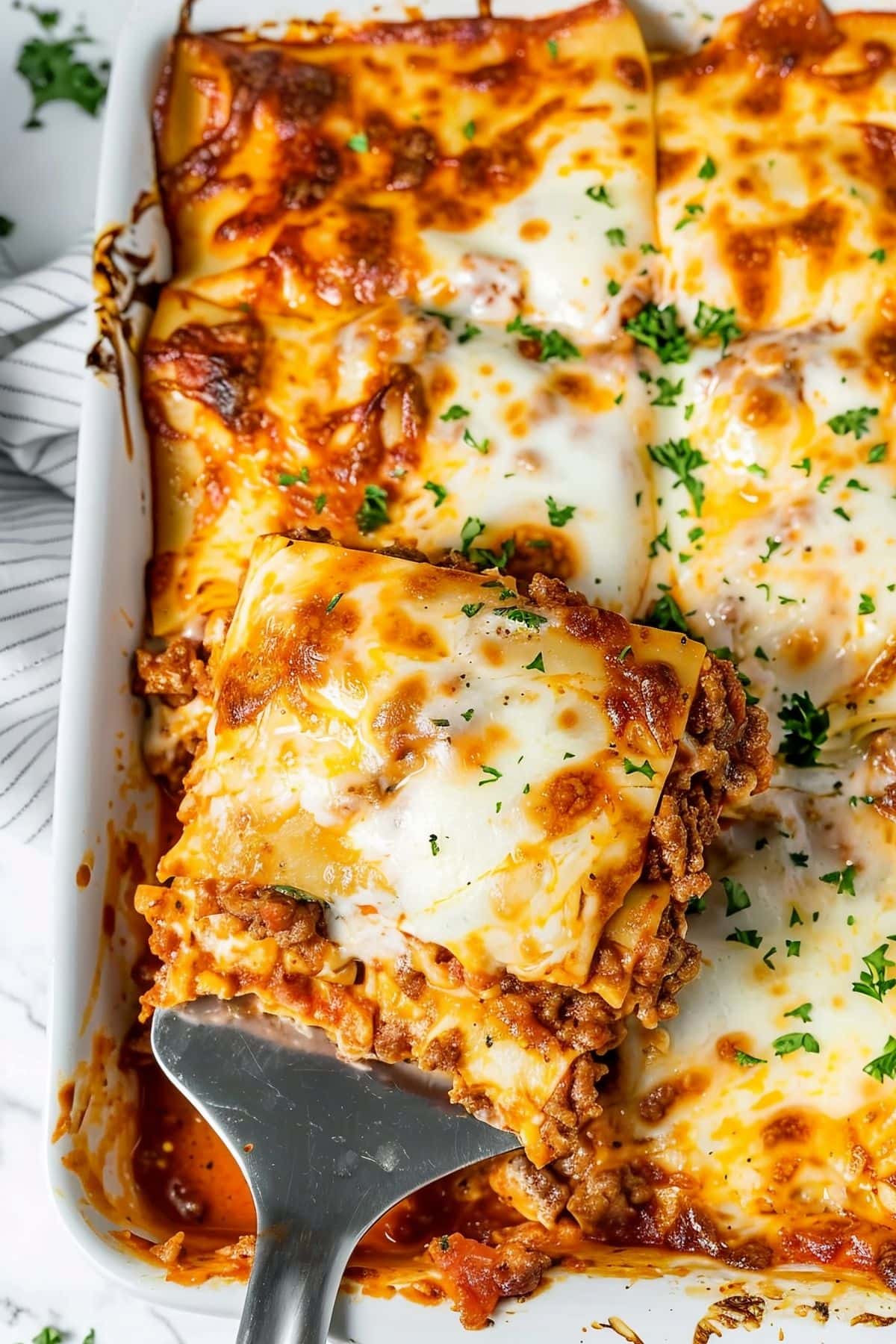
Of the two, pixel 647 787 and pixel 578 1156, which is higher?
pixel 647 787

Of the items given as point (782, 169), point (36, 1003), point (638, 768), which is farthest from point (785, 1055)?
point (782, 169)

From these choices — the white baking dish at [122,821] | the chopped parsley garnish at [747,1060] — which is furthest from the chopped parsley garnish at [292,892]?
the chopped parsley garnish at [747,1060]

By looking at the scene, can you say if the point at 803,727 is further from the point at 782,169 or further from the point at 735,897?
the point at 782,169

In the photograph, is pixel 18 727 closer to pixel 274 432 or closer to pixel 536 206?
pixel 274 432

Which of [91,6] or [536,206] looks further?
[91,6]

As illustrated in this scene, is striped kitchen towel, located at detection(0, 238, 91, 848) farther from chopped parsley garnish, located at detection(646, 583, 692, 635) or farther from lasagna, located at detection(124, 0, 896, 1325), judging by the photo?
chopped parsley garnish, located at detection(646, 583, 692, 635)

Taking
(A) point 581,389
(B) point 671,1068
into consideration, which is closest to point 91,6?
(A) point 581,389

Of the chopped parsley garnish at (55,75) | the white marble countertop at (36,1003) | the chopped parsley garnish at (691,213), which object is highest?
the chopped parsley garnish at (55,75)

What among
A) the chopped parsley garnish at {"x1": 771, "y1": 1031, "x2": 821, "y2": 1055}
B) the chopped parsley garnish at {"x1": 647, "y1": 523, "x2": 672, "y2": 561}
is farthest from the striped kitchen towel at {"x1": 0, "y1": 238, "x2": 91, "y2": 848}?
the chopped parsley garnish at {"x1": 771, "y1": 1031, "x2": 821, "y2": 1055}

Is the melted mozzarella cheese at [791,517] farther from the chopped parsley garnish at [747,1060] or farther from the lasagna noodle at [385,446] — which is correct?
the chopped parsley garnish at [747,1060]
